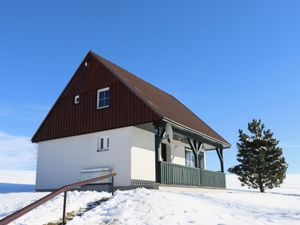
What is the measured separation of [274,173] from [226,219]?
2254cm

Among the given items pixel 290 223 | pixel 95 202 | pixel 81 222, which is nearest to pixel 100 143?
pixel 95 202

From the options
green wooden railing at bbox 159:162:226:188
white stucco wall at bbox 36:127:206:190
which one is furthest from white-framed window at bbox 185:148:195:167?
green wooden railing at bbox 159:162:226:188

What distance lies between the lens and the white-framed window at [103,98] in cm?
1758

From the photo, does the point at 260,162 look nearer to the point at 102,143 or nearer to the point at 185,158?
the point at 185,158

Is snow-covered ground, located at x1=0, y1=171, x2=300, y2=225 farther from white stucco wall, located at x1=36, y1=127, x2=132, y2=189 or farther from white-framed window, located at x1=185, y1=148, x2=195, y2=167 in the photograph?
white-framed window, located at x1=185, y1=148, x2=195, y2=167

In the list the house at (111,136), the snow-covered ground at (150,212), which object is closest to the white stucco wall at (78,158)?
the house at (111,136)

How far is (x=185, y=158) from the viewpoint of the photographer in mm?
21609

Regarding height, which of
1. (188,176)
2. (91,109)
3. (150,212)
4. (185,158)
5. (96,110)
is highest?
(91,109)

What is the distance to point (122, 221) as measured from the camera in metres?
8.41

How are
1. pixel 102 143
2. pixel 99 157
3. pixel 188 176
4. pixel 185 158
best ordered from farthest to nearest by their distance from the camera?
pixel 185 158 < pixel 188 176 < pixel 102 143 < pixel 99 157

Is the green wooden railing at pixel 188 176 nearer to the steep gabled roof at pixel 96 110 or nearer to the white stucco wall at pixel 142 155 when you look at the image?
the white stucco wall at pixel 142 155

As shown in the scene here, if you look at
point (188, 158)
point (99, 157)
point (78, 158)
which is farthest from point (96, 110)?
point (188, 158)

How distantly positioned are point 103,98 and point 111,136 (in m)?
2.44

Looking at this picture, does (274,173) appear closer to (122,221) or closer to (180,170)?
(180,170)
